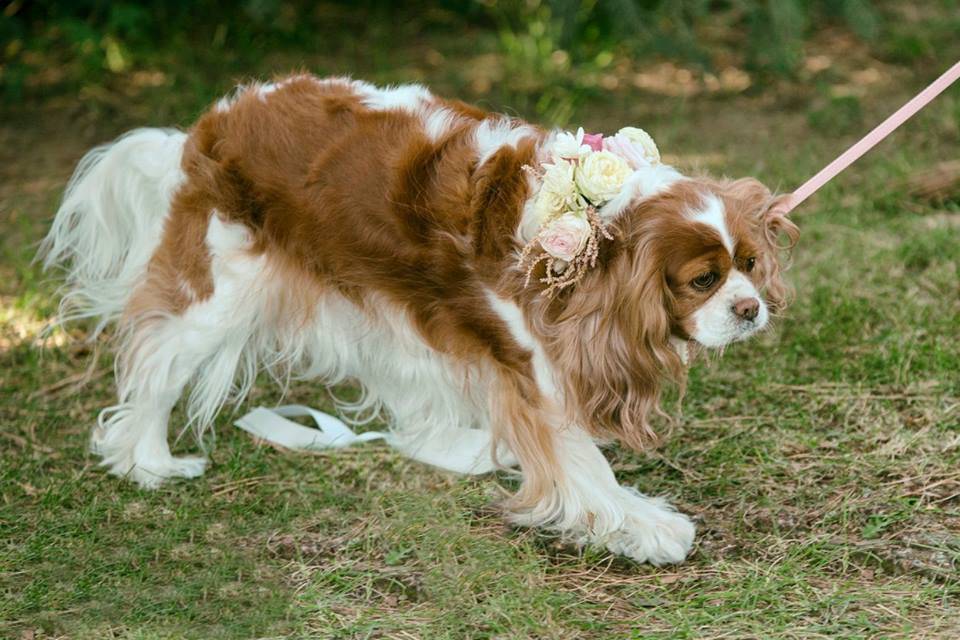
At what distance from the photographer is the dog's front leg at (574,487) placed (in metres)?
3.42

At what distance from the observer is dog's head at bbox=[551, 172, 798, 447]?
3082 millimetres

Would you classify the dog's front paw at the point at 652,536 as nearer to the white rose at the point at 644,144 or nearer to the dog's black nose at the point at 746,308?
the dog's black nose at the point at 746,308

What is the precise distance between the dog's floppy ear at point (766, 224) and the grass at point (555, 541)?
66cm

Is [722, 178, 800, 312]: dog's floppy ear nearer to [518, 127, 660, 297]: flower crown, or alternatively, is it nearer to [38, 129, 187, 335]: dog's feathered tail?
[518, 127, 660, 297]: flower crown

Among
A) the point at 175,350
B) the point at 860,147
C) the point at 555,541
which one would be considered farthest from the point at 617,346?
the point at 175,350

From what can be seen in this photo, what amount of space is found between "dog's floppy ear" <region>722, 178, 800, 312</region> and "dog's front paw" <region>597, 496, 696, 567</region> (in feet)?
2.11

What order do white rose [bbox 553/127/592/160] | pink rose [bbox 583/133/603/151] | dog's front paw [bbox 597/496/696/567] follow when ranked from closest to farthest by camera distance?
white rose [bbox 553/127/592/160], pink rose [bbox 583/133/603/151], dog's front paw [bbox 597/496/696/567]

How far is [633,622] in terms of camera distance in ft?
10.3

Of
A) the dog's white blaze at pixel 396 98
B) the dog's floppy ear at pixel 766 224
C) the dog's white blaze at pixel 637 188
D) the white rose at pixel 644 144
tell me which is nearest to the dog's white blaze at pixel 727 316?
the dog's floppy ear at pixel 766 224

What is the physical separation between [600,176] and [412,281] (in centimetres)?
71

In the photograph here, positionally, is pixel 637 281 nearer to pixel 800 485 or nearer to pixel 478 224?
pixel 478 224

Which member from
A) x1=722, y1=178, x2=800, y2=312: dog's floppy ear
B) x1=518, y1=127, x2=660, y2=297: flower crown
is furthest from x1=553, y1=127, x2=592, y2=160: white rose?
x1=722, y1=178, x2=800, y2=312: dog's floppy ear

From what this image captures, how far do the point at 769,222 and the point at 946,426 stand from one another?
3.42 ft

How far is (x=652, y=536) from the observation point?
3379mm
